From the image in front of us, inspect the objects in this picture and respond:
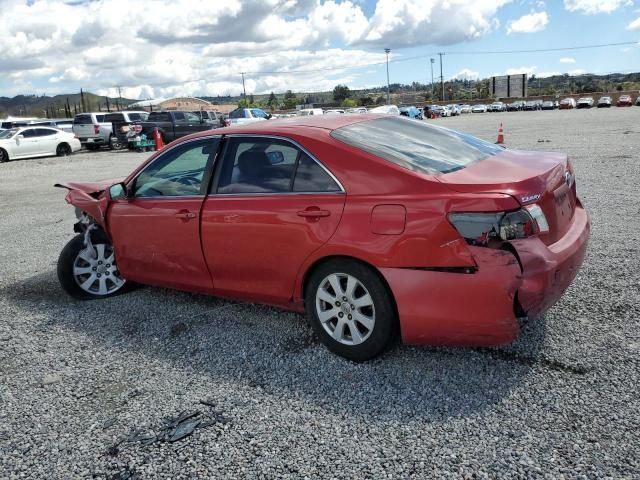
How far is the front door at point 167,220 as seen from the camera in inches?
171

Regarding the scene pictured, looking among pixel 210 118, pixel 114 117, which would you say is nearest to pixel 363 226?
pixel 210 118

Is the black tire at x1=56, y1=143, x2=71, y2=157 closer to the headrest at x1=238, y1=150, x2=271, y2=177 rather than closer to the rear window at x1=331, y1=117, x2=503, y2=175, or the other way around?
the headrest at x1=238, y1=150, x2=271, y2=177

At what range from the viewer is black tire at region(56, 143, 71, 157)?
25.8 metres

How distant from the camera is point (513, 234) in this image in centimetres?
313

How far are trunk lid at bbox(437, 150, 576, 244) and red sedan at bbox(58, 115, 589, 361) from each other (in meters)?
0.01

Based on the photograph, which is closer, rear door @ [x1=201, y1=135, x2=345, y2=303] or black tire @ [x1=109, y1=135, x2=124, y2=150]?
rear door @ [x1=201, y1=135, x2=345, y2=303]

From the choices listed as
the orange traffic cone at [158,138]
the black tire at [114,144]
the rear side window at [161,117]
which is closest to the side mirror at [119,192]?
the orange traffic cone at [158,138]

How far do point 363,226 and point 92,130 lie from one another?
27.2 m

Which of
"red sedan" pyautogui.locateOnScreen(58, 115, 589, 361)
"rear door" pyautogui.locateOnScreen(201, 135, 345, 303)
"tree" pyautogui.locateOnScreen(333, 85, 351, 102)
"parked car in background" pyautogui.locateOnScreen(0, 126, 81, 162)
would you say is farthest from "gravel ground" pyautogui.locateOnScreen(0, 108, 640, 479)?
"tree" pyautogui.locateOnScreen(333, 85, 351, 102)

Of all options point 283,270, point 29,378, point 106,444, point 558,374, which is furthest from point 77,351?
point 558,374

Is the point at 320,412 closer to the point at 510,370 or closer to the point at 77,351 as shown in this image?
the point at 510,370

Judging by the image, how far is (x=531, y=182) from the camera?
329 cm

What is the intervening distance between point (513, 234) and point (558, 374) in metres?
0.97

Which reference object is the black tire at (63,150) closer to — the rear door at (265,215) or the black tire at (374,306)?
the rear door at (265,215)
